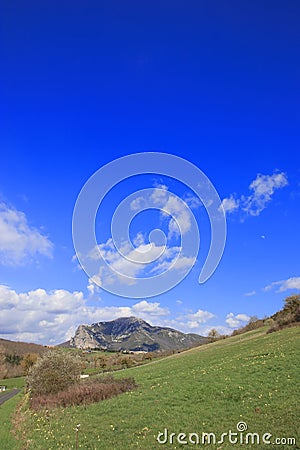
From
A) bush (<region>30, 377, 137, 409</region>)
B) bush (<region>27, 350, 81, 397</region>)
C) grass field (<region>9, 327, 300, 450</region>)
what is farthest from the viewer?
bush (<region>27, 350, 81, 397</region>)

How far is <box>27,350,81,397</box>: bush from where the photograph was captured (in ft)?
130

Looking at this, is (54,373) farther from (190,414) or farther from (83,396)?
(190,414)

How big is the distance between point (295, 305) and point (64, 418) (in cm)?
5998

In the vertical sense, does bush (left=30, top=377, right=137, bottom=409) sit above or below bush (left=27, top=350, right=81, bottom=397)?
below

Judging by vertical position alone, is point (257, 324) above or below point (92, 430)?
above

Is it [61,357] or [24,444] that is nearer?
[24,444]

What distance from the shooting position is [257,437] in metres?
15.9

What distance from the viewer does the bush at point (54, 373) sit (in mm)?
39500

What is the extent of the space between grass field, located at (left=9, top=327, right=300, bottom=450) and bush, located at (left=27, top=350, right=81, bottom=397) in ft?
31.5

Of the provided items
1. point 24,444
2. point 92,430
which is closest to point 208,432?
point 92,430

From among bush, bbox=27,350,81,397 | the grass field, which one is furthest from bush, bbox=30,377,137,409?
bush, bbox=27,350,81,397

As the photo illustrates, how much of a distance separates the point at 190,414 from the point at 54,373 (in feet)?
79.4

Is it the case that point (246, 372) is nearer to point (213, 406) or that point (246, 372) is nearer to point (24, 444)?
point (213, 406)

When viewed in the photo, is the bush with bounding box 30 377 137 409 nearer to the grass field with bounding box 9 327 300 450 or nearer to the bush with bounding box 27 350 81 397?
the grass field with bounding box 9 327 300 450
